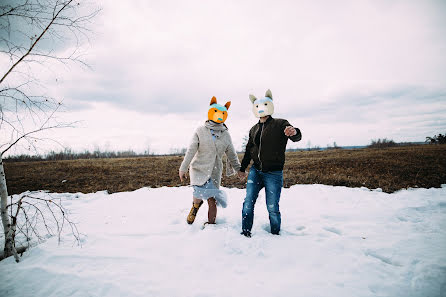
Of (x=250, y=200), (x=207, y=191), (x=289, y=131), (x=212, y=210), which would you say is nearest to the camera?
(x=289, y=131)

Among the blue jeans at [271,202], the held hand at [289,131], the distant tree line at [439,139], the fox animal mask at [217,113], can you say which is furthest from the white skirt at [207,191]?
the distant tree line at [439,139]

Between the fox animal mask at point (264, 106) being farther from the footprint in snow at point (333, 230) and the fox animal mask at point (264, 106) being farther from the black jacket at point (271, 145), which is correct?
the footprint in snow at point (333, 230)

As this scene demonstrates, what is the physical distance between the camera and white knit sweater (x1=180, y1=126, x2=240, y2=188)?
12.3ft

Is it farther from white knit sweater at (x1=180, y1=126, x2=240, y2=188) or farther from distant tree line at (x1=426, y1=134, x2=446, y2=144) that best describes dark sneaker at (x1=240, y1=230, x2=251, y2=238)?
distant tree line at (x1=426, y1=134, x2=446, y2=144)

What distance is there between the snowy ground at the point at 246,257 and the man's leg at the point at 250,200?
0.61 feet

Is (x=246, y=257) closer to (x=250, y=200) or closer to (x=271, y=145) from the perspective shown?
(x=250, y=200)

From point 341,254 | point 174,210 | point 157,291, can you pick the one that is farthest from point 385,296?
point 174,210

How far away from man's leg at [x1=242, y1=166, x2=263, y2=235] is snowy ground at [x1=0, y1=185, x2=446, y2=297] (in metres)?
0.19

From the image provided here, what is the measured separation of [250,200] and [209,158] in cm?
104

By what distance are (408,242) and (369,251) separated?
68cm

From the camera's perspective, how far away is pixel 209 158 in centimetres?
381

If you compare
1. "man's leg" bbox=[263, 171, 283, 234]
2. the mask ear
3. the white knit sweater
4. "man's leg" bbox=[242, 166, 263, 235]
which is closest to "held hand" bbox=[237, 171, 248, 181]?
"man's leg" bbox=[242, 166, 263, 235]

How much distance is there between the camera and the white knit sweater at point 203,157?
12.3 feet

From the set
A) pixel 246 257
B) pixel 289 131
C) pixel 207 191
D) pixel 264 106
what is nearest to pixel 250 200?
pixel 207 191
